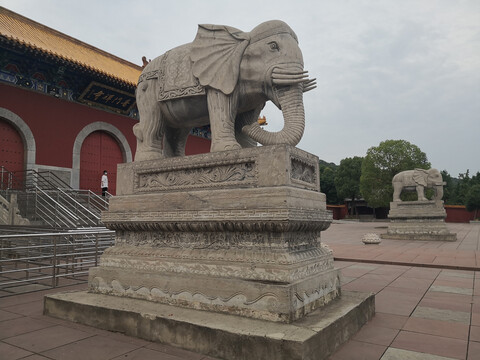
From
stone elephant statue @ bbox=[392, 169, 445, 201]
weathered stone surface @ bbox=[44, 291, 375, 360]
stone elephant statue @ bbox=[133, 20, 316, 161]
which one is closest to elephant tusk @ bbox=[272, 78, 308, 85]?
stone elephant statue @ bbox=[133, 20, 316, 161]

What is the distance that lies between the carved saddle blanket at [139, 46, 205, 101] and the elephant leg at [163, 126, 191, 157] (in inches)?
18.3

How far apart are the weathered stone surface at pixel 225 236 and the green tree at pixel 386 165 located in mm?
22355

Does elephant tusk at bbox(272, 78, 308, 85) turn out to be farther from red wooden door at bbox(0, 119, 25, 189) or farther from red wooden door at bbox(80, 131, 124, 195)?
red wooden door at bbox(80, 131, 124, 195)

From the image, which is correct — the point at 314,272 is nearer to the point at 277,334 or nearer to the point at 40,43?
the point at 277,334

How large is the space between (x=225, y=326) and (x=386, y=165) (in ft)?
79.0

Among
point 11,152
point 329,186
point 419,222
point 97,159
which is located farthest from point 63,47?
point 329,186

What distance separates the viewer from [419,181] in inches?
573

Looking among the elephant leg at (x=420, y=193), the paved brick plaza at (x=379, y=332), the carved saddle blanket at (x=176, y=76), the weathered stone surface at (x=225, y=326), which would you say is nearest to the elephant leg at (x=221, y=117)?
the carved saddle blanket at (x=176, y=76)

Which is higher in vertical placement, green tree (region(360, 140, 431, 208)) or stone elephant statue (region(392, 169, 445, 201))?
green tree (region(360, 140, 431, 208))

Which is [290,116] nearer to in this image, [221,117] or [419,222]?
[221,117]

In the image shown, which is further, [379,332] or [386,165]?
[386,165]

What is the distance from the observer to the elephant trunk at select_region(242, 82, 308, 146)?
10.5ft

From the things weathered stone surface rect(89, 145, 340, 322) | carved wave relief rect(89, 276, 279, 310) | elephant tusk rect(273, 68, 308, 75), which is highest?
elephant tusk rect(273, 68, 308, 75)

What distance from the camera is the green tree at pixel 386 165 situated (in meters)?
23.7
